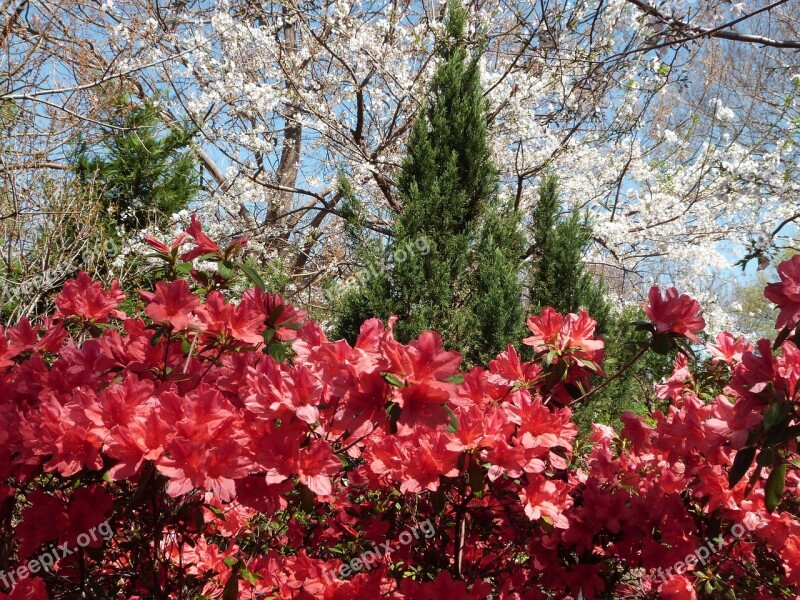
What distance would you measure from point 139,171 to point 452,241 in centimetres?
396

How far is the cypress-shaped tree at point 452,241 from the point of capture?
4422mm

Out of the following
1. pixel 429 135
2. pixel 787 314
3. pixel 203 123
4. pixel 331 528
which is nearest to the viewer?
pixel 787 314

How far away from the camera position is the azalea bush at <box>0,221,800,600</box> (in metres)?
1.04

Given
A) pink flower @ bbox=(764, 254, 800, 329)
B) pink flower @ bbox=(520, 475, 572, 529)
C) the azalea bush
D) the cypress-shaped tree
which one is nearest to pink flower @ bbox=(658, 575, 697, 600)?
the azalea bush

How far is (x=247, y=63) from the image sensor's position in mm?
6594

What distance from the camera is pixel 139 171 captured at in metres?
6.52

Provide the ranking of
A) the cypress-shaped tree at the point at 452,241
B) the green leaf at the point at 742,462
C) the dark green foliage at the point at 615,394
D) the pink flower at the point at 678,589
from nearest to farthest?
1. the green leaf at the point at 742,462
2. the pink flower at the point at 678,589
3. the dark green foliage at the point at 615,394
4. the cypress-shaped tree at the point at 452,241

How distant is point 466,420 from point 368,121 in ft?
20.2

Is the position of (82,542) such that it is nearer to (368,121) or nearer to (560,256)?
(560,256)

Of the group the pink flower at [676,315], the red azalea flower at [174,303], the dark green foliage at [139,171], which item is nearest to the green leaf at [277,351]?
the red azalea flower at [174,303]

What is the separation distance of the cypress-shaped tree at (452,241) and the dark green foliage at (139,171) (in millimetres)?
3071

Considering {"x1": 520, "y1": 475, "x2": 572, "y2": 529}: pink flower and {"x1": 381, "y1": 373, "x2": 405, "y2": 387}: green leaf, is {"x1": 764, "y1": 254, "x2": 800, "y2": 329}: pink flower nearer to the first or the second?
{"x1": 520, "y1": 475, "x2": 572, "y2": 529}: pink flower

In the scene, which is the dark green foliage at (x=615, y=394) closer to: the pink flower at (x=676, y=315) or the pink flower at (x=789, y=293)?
the pink flower at (x=676, y=315)

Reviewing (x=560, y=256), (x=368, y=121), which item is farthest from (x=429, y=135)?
(x=368, y=121)
